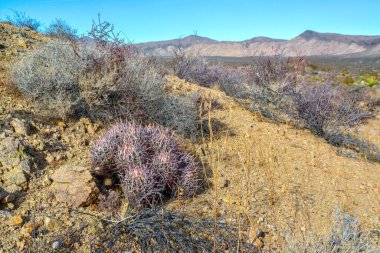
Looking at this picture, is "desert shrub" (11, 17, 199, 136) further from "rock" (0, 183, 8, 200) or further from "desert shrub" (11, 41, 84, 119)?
"rock" (0, 183, 8, 200)

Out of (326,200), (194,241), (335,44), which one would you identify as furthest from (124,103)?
(335,44)

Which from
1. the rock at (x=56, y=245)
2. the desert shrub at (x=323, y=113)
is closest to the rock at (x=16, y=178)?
the rock at (x=56, y=245)

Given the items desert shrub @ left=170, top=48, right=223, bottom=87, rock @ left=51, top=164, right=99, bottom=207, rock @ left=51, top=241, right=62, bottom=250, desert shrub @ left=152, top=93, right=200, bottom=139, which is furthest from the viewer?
desert shrub @ left=170, top=48, right=223, bottom=87

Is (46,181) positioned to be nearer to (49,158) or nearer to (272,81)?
(49,158)

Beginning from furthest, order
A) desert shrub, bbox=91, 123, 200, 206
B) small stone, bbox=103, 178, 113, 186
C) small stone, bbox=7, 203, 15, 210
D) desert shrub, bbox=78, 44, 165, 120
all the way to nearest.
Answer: desert shrub, bbox=78, 44, 165, 120 → small stone, bbox=103, 178, 113, 186 → desert shrub, bbox=91, 123, 200, 206 → small stone, bbox=7, 203, 15, 210

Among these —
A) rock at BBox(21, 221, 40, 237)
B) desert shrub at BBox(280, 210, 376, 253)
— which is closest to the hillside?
rock at BBox(21, 221, 40, 237)

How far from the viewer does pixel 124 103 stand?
15.4 ft

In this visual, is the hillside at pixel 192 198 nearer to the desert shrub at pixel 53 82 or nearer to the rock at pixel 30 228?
the rock at pixel 30 228

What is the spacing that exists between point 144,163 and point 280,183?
1.65m

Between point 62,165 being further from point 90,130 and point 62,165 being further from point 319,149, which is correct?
point 319,149

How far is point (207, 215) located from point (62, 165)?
1609mm

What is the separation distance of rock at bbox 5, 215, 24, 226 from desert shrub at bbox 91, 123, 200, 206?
902 mm

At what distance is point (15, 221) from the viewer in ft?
9.02

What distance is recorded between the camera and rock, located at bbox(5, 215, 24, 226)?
8.98 feet
